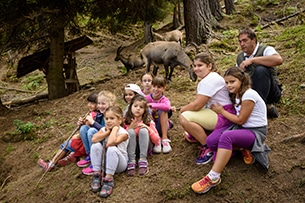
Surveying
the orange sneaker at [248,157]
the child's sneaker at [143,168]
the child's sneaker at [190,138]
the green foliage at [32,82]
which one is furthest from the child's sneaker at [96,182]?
the green foliage at [32,82]

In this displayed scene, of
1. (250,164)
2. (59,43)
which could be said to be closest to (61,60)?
(59,43)

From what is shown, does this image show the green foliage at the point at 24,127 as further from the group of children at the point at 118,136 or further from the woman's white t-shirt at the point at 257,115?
the woman's white t-shirt at the point at 257,115

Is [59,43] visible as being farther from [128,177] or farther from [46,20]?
[128,177]

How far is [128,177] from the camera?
4621mm

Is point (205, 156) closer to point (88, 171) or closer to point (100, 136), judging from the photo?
point (100, 136)

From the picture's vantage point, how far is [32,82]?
48.7ft

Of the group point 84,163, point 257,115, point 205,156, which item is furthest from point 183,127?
point 84,163

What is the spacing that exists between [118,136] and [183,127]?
0.87 metres

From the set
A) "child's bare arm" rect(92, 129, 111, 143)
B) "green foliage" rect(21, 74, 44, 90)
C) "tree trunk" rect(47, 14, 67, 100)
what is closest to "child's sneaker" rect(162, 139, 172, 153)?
"child's bare arm" rect(92, 129, 111, 143)

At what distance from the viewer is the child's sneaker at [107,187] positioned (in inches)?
172

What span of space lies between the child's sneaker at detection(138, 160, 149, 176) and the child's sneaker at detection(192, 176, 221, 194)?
2.61 feet

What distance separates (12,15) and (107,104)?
15.0 feet

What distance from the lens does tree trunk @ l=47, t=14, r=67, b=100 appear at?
9052 millimetres

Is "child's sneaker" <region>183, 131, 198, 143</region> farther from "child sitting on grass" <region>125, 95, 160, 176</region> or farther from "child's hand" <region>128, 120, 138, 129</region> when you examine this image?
"child's hand" <region>128, 120, 138, 129</region>
